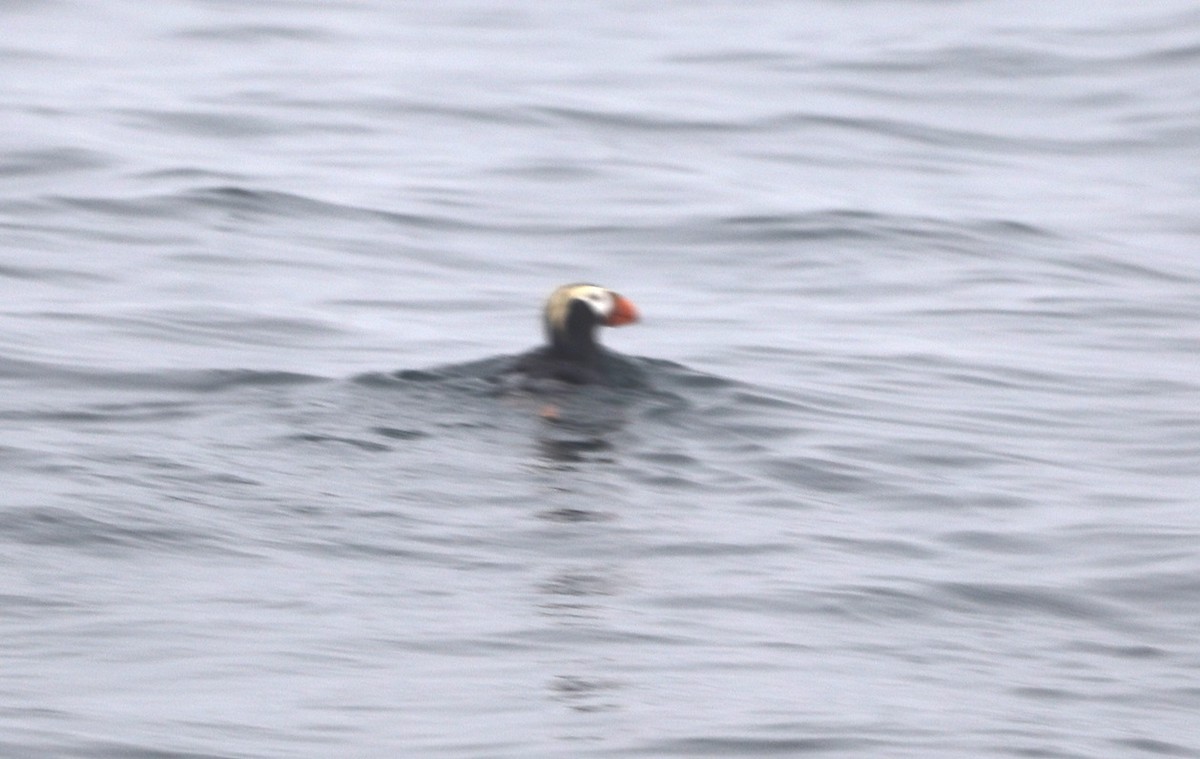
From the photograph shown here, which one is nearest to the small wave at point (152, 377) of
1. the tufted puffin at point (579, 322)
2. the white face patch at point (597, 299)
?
the tufted puffin at point (579, 322)

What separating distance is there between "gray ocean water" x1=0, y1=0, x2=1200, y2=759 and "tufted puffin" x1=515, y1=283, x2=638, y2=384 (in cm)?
33

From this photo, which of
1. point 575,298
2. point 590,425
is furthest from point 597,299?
point 590,425

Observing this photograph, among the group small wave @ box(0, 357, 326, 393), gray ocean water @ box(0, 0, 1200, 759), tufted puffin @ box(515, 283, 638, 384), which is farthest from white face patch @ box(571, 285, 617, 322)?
small wave @ box(0, 357, 326, 393)

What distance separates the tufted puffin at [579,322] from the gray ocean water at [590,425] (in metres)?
0.33

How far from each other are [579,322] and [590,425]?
107cm

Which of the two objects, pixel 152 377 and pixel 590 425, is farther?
pixel 152 377

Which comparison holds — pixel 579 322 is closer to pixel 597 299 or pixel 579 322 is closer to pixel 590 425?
pixel 597 299

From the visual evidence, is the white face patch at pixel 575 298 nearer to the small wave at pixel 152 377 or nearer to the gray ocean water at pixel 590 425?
the gray ocean water at pixel 590 425

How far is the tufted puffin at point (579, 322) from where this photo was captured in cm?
1091

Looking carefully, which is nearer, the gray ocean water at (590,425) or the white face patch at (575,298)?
the gray ocean water at (590,425)

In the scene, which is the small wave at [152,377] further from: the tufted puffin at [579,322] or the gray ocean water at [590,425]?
the tufted puffin at [579,322]

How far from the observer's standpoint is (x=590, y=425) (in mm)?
10000

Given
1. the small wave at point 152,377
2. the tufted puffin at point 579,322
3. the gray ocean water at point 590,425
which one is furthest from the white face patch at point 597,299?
the small wave at point 152,377

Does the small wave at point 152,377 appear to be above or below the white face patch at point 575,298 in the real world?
below
